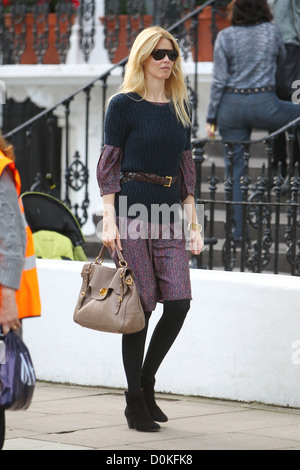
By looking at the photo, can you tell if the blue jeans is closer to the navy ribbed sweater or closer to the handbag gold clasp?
the navy ribbed sweater

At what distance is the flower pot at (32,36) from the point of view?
11.7m

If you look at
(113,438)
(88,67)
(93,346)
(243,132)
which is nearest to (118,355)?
(93,346)

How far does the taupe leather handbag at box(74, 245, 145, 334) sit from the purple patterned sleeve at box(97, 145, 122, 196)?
1.00 ft

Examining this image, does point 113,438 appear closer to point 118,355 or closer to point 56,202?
point 118,355

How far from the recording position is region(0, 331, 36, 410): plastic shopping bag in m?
4.15

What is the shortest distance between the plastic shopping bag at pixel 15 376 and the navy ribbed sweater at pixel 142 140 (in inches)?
55.1

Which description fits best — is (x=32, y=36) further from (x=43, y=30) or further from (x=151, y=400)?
(x=151, y=400)

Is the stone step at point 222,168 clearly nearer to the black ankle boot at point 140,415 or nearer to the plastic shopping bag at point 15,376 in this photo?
the black ankle boot at point 140,415

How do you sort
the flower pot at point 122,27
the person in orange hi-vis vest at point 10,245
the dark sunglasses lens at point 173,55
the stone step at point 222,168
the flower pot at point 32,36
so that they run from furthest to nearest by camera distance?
the flower pot at point 32,36, the flower pot at point 122,27, the stone step at point 222,168, the dark sunglasses lens at point 173,55, the person in orange hi-vis vest at point 10,245

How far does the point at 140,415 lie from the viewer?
216 inches

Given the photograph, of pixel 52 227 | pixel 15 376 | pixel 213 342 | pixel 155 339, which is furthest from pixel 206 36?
pixel 15 376

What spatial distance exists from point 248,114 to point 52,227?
1831 millimetres

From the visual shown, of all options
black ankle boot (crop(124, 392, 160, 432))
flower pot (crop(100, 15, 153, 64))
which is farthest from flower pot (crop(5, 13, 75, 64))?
black ankle boot (crop(124, 392, 160, 432))

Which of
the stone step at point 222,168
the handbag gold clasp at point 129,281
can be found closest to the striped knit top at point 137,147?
the handbag gold clasp at point 129,281
